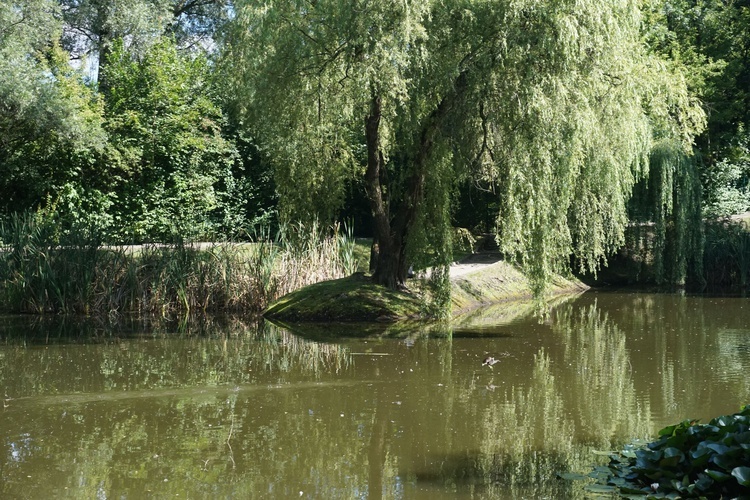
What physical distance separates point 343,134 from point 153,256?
141 inches

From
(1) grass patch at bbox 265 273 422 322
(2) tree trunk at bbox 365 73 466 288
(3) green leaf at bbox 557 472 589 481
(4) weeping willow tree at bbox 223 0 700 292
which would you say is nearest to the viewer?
(3) green leaf at bbox 557 472 589 481

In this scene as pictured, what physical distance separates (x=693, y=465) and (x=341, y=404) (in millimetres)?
3503

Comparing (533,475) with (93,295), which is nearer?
(533,475)

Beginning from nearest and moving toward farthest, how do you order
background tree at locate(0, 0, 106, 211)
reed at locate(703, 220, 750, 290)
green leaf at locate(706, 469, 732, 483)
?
green leaf at locate(706, 469, 732, 483) < background tree at locate(0, 0, 106, 211) < reed at locate(703, 220, 750, 290)

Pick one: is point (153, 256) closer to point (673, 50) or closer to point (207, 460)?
point (207, 460)

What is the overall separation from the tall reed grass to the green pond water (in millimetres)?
1111

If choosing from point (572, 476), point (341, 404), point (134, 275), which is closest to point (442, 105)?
point (341, 404)

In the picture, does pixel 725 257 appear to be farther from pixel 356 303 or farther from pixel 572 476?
pixel 572 476

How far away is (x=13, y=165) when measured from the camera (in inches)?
712

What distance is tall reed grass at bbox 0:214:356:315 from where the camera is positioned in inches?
544

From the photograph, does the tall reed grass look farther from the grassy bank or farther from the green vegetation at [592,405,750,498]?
the green vegetation at [592,405,750,498]

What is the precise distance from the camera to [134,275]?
1373cm

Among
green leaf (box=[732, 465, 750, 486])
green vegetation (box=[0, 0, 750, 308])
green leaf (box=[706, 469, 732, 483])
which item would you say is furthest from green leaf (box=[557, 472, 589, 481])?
green vegetation (box=[0, 0, 750, 308])

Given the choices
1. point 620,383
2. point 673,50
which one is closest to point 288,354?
point 620,383
